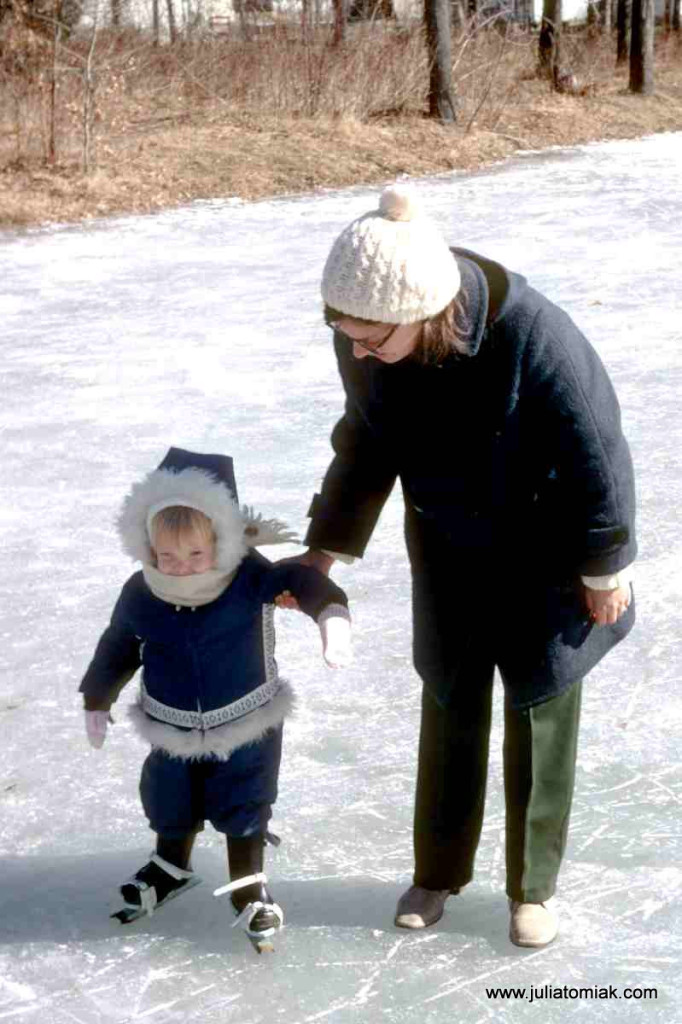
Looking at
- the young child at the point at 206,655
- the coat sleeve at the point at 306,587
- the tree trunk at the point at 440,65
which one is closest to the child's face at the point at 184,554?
the young child at the point at 206,655

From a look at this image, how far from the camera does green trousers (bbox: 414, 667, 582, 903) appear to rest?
2451 millimetres

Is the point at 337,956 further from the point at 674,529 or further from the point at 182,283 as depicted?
the point at 182,283

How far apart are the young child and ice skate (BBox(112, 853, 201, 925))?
8 centimetres

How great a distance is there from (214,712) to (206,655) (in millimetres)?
99

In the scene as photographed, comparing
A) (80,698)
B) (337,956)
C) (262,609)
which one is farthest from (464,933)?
(80,698)

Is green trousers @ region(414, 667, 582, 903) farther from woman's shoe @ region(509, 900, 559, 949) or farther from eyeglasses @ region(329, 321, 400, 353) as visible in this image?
eyeglasses @ region(329, 321, 400, 353)

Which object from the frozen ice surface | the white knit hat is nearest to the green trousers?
the frozen ice surface

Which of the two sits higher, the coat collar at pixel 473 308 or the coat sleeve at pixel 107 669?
the coat collar at pixel 473 308

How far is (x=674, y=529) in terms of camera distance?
448 cm

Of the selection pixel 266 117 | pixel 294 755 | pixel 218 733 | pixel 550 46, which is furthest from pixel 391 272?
pixel 550 46

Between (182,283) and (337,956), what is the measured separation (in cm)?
642

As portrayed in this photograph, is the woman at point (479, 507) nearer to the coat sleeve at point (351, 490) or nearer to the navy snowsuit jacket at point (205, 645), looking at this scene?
the coat sleeve at point (351, 490)

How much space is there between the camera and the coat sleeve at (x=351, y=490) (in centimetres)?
250

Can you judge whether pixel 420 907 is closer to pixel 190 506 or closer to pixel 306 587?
pixel 306 587
